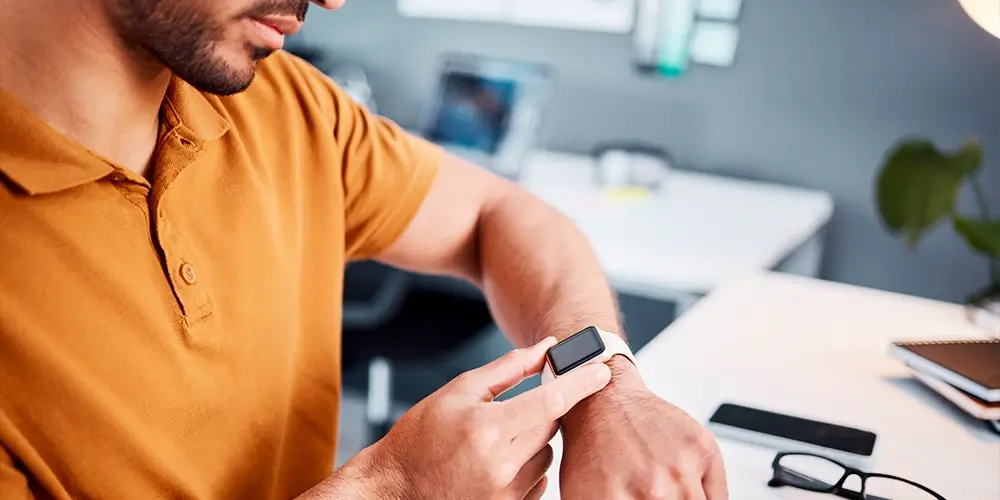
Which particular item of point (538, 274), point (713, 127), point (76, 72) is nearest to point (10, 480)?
point (76, 72)

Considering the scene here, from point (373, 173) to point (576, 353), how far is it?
392 mm

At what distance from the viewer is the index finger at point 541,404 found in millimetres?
788

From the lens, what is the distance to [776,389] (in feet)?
3.64

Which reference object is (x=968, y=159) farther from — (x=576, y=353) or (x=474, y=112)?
(x=576, y=353)

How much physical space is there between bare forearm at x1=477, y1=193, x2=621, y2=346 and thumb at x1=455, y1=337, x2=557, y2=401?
18cm

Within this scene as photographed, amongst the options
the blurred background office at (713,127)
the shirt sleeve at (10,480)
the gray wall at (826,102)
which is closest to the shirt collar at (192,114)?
the shirt sleeve at (10,480)

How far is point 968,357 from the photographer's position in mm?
1115

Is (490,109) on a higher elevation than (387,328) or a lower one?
higher

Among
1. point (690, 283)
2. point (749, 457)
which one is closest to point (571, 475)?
point (749, 457)

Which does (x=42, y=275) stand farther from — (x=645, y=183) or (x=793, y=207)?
(x=793, y=207)

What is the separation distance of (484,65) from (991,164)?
3.56ft

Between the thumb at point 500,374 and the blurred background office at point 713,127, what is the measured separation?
1029mm

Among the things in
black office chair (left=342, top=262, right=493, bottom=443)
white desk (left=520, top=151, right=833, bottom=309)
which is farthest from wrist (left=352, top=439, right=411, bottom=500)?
black office chair (left=342, top=262, right=493, bottom=443)

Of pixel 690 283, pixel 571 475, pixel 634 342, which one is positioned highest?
pixel 571 475
